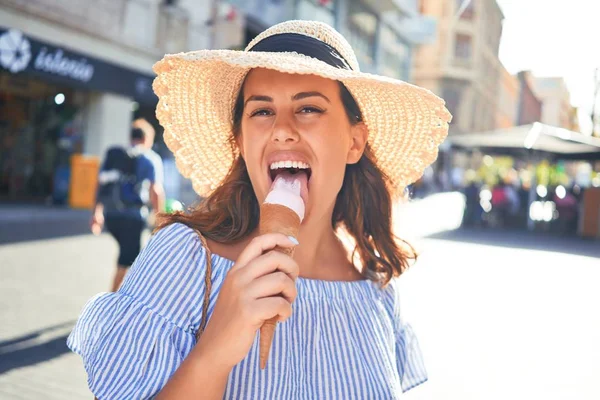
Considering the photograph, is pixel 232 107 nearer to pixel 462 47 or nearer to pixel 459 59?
pixel 459 59

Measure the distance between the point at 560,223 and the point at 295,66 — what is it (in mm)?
19103

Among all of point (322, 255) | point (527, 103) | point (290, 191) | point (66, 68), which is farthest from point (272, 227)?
point (527, 103)

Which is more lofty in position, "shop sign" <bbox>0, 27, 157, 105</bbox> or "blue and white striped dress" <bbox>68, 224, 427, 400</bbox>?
"shop sign" <bbox>0, 27, 157, 105</bbox>

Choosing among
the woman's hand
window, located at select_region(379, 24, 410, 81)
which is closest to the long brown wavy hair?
the woman's hand

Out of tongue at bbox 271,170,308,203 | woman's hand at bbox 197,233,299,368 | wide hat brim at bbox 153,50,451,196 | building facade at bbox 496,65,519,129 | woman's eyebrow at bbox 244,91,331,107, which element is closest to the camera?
woman's hand at bbox 197,233,299,368

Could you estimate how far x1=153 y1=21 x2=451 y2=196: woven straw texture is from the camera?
Result: 1679mm

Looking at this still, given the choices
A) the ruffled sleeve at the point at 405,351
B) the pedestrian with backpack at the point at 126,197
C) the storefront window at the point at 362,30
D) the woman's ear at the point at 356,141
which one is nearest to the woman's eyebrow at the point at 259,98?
the woman's ear at the point at 356,141

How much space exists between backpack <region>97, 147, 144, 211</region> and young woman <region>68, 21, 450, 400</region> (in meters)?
4.03

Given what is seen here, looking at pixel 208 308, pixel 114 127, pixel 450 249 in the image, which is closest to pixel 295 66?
pixel 208 308

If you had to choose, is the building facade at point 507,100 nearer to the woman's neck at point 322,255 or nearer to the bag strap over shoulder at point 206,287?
the woman's neck at point 322,255

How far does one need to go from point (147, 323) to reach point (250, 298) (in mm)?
337

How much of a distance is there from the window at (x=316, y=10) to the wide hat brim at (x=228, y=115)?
2526cm

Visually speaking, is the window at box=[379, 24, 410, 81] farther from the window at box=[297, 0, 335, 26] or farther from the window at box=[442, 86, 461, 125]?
the window at box=[442, 86, 461, 125]

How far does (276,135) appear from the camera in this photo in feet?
5.28
